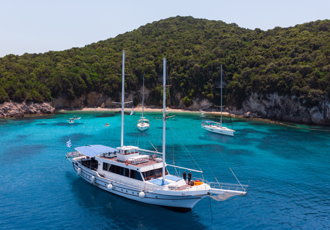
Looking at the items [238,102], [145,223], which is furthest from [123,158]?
[238,102]

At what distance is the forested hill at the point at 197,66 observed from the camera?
75.6 metres

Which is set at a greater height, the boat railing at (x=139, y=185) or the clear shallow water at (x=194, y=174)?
the boat railing at (x=139, y=185)

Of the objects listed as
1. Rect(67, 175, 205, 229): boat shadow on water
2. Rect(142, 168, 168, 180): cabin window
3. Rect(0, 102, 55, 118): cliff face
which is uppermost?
Rect(0, 102, 55, 118): cliff face

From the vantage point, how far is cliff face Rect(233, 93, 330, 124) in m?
67.2

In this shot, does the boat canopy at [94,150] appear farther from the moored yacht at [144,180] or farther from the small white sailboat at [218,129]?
the small white sailboat at [218,129]

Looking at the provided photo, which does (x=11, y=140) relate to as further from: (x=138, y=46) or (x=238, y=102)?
(x=138, y=46)

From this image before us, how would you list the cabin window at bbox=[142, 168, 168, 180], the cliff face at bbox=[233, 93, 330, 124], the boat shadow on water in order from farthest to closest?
the cliff face at bbox=[233, 93, 330, 124], the cabin window at bbox=[142, 168, 168, 180], the boat shadow on water

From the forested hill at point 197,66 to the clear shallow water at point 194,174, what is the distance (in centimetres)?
3530

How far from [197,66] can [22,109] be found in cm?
7576

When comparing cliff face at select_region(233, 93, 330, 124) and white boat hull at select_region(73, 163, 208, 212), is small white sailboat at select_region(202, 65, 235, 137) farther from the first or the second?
white boat hull at select_region(73, 163, 208, 212)

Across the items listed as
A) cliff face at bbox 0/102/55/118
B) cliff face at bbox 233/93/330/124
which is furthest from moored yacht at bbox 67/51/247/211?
cliff face at bbox 0/102/55/118

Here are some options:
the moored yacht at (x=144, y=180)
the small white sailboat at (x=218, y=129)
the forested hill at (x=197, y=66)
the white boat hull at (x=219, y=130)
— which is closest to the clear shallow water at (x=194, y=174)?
the moored yacht at (x=144, y=180)

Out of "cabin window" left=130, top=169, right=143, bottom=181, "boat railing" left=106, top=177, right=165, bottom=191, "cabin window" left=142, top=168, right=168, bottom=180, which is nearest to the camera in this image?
"boat railing" left=106, top=177, right=165, bottom=191

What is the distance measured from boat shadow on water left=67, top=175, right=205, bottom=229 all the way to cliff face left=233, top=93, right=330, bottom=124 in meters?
66.3
